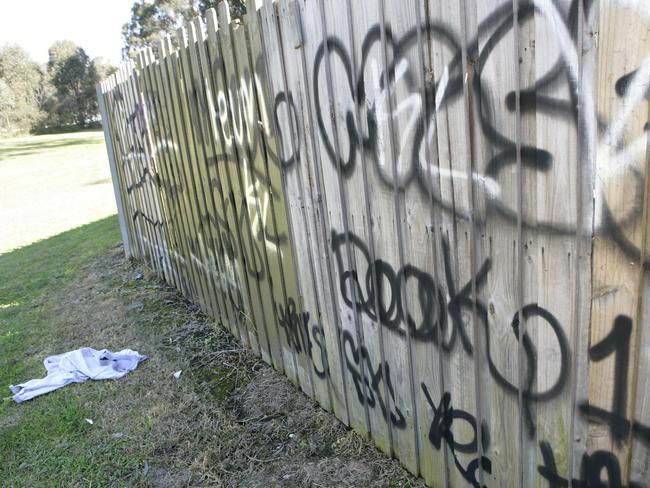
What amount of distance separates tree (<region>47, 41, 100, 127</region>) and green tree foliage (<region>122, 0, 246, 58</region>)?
497cm

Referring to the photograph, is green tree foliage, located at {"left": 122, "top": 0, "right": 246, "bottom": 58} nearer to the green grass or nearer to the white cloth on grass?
the green grass

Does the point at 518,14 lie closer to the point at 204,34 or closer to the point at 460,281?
the point at 460,281

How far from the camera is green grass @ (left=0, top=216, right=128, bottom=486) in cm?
306

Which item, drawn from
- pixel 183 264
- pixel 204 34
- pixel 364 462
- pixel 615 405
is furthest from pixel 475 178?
pixel 183 264

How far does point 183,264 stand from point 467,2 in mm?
4215

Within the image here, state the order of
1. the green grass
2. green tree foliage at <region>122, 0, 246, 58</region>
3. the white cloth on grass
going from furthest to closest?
green tree foliage at <region>122, 0, 246, 58</region>
the white cloth on grass
the green grass

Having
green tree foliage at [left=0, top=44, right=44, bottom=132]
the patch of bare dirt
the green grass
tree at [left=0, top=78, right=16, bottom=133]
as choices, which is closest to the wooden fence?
the patch of bare dirt

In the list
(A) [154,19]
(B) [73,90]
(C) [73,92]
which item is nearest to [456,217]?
(A) [154,19]

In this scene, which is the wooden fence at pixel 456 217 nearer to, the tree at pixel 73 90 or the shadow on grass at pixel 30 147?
the shadow on grass at pixel 30 147

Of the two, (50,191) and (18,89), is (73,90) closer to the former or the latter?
(18,89)

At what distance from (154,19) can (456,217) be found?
50.2 m

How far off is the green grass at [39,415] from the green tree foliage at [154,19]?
3518cm

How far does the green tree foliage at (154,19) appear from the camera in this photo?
40.0m

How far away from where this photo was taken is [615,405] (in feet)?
5.08
